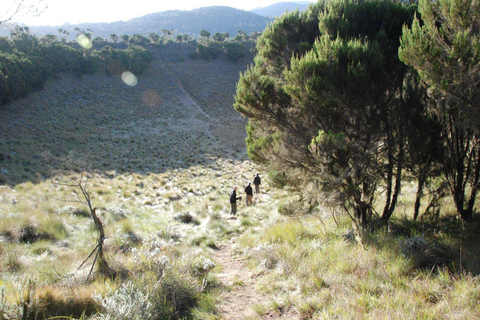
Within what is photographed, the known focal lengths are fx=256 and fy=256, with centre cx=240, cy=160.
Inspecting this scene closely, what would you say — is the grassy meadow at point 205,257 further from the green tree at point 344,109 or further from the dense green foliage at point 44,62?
the dense green foliage at point 44,62

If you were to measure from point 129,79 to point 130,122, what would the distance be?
605 inches

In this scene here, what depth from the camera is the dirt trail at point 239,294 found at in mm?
3839

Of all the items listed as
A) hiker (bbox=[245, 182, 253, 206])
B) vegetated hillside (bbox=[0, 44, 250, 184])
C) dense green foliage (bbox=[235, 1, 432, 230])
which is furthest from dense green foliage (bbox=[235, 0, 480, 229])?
vegetated hillside (bbox=[0, 44, 250, 184])

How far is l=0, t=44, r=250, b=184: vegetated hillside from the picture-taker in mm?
20844

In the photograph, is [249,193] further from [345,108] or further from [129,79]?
[129,79]

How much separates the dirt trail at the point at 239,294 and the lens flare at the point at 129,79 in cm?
4429

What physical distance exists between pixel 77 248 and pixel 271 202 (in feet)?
28.5

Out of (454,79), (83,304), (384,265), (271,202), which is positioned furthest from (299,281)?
(271,202)

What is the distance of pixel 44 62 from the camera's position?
35125 mm

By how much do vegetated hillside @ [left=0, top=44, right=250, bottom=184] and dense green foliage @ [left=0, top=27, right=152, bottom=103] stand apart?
135 centimetres

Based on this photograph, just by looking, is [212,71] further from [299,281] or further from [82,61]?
[299,281]

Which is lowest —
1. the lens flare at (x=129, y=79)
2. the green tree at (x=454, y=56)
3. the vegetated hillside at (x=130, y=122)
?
the vegetated hillside at (x=130, y=122)

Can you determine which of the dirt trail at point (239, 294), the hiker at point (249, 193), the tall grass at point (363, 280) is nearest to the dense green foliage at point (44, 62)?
the hiker at point (249, 193)

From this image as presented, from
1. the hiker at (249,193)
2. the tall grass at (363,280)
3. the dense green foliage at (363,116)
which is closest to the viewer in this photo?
the tall grass at (363,280)
